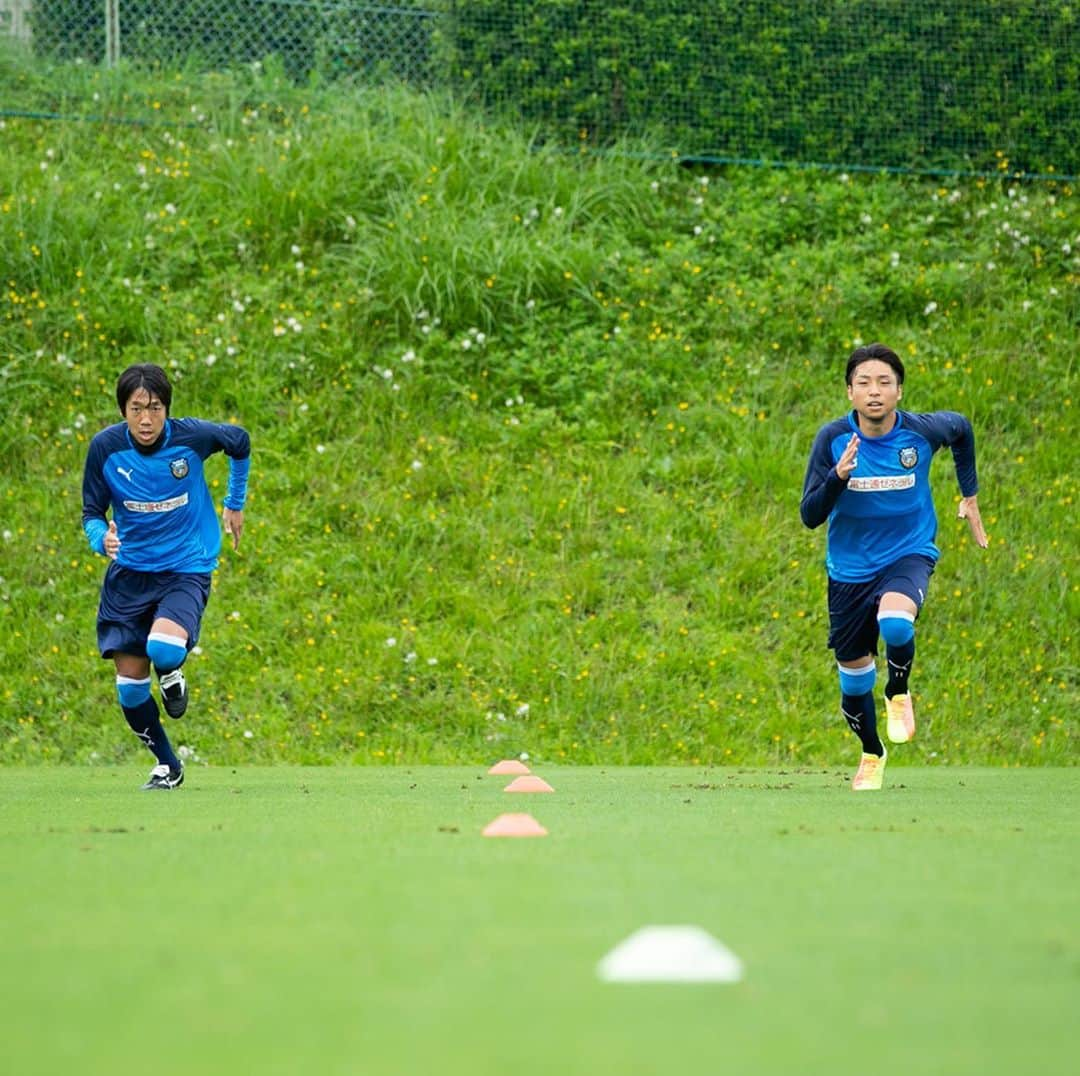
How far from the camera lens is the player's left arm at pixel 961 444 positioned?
312 inches

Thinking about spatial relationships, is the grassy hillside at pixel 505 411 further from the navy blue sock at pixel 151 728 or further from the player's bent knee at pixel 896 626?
the player's bent knee at pixel 896 626

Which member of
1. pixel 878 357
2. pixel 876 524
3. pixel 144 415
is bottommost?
pixel 876 524

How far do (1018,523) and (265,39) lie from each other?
9.03m

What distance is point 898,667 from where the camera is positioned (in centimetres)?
771

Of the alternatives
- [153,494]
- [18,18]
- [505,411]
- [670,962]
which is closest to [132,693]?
[153,494]

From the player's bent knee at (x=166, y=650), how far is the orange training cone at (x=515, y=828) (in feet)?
9.57

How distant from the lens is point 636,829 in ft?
17.7

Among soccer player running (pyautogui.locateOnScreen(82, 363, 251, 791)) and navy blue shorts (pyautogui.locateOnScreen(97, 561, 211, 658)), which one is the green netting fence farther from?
navy blue shorts (pyautogui.locateOnScreen(97, 561, 211, 658))

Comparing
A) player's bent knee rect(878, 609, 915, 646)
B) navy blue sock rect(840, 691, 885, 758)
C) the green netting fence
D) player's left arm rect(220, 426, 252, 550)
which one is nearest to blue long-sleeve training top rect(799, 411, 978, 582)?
player's bent knee rect(878, 609, 915, 646)

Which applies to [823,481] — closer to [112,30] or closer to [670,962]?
[670,962]

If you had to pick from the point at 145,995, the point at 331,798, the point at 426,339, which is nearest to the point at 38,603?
the point at 426,339

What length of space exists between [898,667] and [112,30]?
491 inches

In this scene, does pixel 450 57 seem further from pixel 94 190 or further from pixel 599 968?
pixel 599 968

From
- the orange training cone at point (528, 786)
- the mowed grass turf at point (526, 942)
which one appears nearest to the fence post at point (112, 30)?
the orange training cone at point (528, 786)
